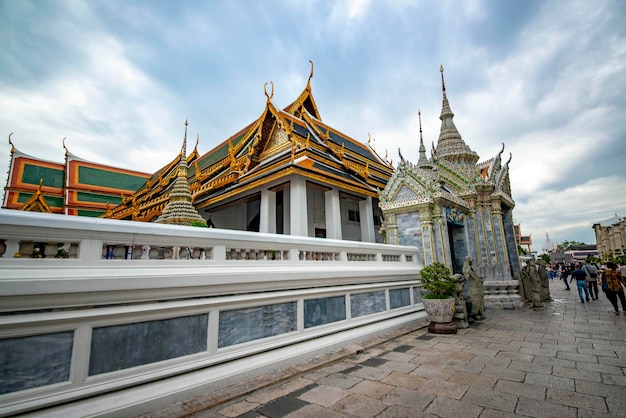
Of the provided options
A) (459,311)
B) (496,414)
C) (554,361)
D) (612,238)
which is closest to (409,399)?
(496,414)

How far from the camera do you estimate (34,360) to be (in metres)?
2.20

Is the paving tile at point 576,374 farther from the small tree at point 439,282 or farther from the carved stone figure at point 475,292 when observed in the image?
the carved stone figure at point 475,292

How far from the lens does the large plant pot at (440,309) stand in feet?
18.2

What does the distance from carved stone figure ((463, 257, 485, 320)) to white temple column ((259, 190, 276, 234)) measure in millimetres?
5975

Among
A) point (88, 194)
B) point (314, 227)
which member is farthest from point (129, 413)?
point (88, 194)

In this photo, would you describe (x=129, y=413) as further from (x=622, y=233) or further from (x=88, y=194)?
(x=622, y=233)

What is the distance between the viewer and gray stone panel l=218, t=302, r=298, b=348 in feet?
10.8

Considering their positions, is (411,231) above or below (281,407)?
above

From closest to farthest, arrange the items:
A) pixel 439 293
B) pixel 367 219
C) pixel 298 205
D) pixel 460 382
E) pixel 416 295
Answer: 1. pixel 460 382
2. pixel 439 293
3. pixel 416 295
4. pixel 298 205
5. pixel 367 219

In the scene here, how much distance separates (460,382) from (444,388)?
0.92 feet

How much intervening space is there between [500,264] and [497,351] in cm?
587

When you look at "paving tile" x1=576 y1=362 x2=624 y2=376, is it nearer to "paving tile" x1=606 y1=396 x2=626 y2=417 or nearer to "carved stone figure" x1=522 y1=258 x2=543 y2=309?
"paving tile" x1=606 y1=396 x2=626 y2=417

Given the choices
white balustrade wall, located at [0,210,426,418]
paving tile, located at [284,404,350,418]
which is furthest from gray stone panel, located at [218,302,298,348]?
paving tile, located at [284,404,350,418]

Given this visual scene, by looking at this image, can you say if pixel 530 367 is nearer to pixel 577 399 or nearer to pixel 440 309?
pixel 577 399
